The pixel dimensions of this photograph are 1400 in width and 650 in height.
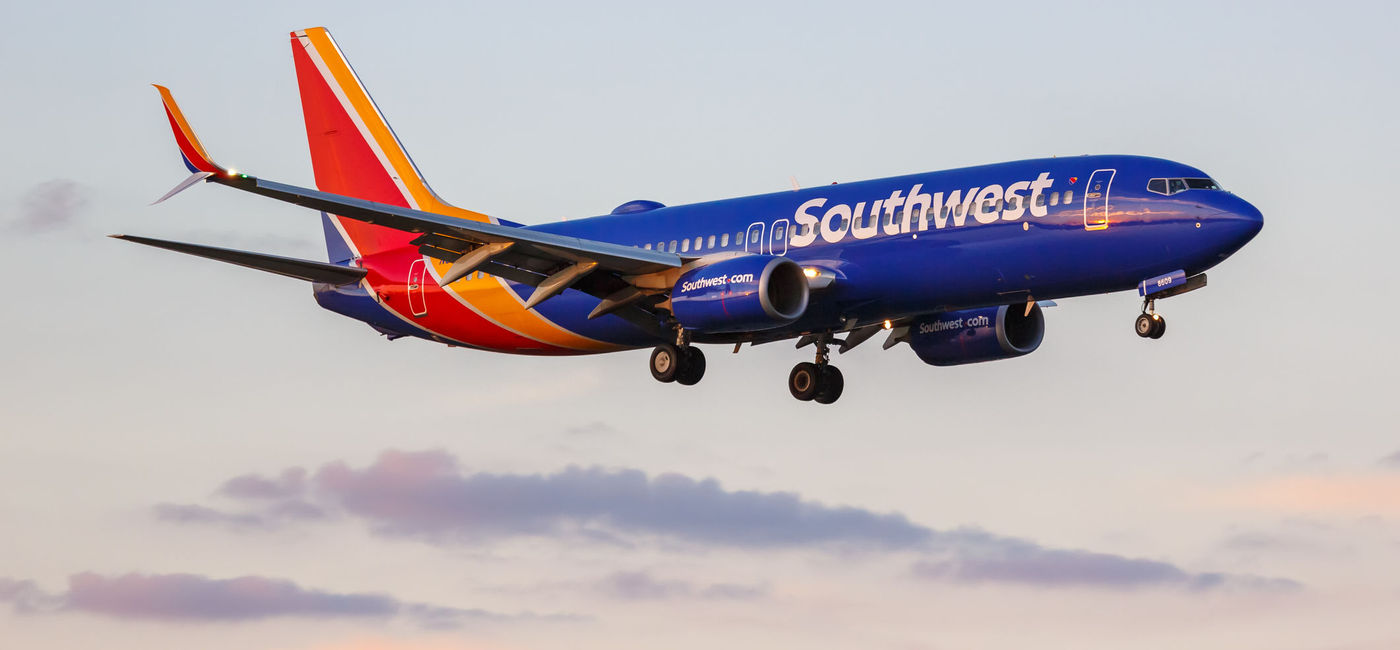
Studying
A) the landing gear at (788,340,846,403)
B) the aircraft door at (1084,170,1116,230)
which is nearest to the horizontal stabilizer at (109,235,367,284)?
the landing gear at (788,340,846,403)

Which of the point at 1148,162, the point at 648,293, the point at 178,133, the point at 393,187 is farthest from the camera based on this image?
the point at 393,187

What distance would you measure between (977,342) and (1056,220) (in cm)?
861

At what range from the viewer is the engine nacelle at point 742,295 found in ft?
158

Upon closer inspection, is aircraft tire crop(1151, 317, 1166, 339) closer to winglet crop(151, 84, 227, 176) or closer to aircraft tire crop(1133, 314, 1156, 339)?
aircraft tire crop(1133, 314, 1156, 339)

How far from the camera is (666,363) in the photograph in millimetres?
52594

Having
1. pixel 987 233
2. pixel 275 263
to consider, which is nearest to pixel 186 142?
pixel 275 263

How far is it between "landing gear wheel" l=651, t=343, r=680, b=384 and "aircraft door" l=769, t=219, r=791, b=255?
4022mm

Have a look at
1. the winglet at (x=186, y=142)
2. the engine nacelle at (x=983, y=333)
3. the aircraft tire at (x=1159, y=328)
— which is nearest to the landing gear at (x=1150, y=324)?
the aircraft tire at (x=1159, y=328)

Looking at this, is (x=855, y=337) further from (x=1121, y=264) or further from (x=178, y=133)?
(x=178, y=133)

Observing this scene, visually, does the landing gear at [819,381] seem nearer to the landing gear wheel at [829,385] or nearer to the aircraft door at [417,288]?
the landing gear wheel at [829,385]

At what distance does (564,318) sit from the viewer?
180 ft

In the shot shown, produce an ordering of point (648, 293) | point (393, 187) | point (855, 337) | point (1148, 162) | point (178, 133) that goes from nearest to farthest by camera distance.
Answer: point (178, 133) < point (1148, 162) < point (648, 293) < point (855, 337) < point (393, 187)

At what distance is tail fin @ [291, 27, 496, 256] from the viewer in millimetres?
61719

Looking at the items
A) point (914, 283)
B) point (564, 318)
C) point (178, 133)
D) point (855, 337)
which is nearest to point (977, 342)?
point (855, 337)
